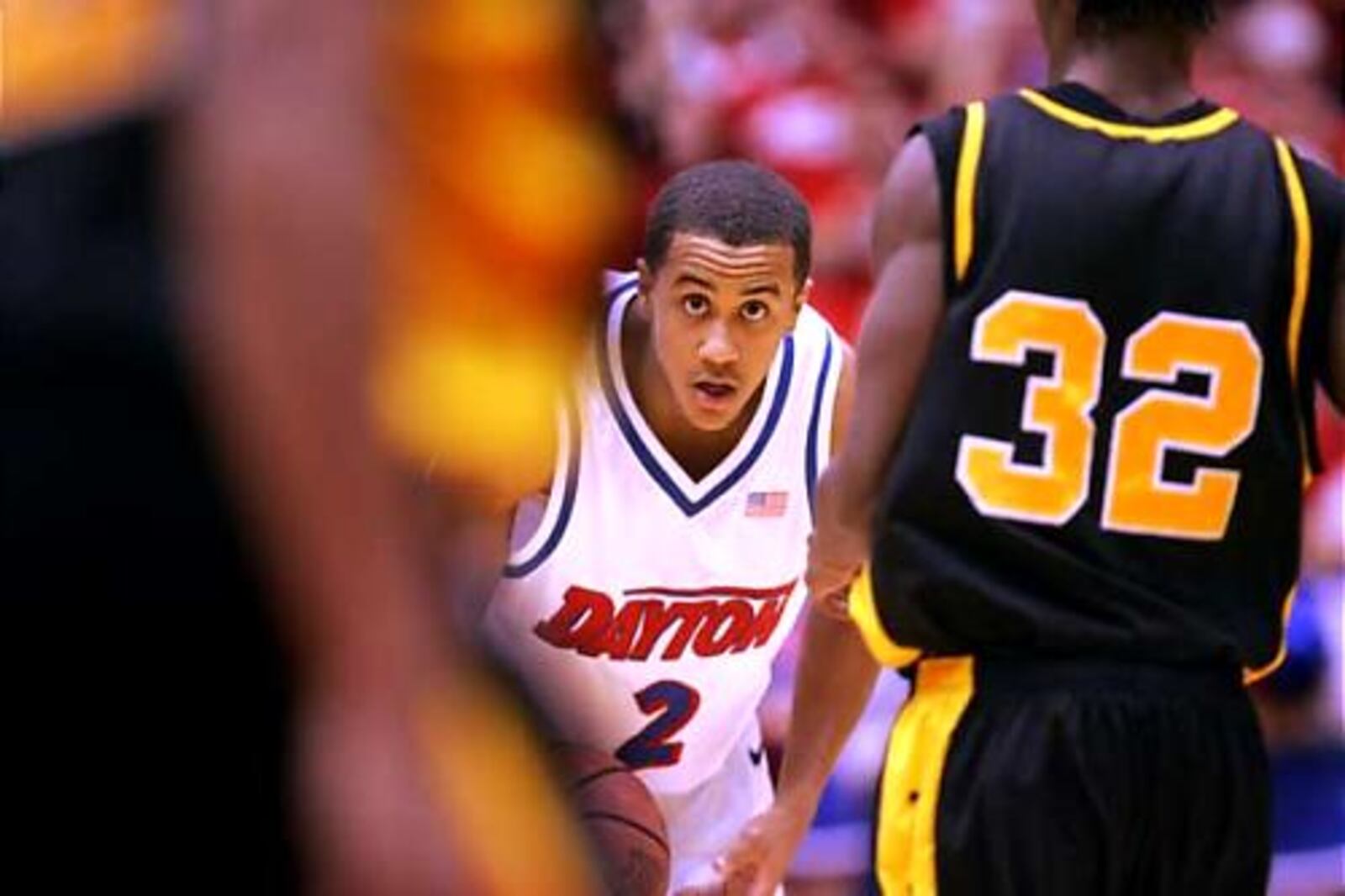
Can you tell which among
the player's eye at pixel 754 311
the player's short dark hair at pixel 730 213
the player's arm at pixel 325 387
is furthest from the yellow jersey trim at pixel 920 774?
the player's arm at pixel 325 387

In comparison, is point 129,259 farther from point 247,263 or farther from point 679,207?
point 679,207

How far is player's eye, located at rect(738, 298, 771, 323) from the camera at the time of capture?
4.84m

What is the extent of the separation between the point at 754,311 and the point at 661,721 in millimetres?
719

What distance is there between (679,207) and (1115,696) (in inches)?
46.2

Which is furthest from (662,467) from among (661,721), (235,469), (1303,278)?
(235,469)

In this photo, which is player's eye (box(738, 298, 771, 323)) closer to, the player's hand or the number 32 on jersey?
the number 32 on jersey

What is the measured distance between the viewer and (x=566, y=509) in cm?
479

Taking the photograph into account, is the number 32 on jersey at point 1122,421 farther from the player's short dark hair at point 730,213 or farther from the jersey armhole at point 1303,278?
the player's short dark hair at point 730,213

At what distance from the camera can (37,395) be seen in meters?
1.74

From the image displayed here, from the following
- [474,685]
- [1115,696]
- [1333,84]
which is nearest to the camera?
[474,685]

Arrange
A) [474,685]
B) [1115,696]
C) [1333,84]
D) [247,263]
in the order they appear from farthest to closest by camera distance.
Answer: [1333,84]
[1115,696]
[474,685]
[247,263]

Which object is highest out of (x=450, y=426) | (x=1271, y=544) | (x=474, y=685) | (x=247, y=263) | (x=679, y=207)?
(x=247, y=263)

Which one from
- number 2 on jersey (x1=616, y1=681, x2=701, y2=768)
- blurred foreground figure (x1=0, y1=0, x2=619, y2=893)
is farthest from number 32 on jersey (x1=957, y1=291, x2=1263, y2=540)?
blurred foreground figure (x1=0, y1=0, x2=619, y2=893)

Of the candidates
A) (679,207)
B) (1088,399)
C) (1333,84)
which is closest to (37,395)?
(1088,399)
